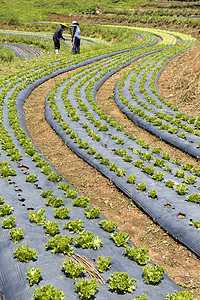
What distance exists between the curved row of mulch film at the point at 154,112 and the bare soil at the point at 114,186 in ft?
1.09

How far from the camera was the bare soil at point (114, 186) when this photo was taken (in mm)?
6172

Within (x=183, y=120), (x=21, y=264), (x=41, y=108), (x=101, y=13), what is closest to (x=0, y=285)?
(x=21, y=264)

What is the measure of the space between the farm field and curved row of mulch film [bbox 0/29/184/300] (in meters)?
0.02

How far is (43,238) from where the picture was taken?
19.3ft

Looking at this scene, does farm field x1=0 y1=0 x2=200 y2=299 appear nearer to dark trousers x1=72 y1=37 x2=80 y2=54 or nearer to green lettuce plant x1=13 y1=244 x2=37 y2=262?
green lettuce plant x1=13 y1=244 x2=37 y2=262

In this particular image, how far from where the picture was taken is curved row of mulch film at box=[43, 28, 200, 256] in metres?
6.94

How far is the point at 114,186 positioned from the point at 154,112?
19.1ft

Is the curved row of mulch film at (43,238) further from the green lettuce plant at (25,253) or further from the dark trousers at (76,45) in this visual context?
the dark trousers at (76,45)

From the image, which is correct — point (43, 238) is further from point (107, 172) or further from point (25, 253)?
point (107, 172)

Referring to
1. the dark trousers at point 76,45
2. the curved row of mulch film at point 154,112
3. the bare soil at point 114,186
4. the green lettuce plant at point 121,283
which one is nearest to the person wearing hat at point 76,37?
the dark trousers at point 76,45

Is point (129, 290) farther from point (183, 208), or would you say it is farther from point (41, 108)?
point (41, 108)

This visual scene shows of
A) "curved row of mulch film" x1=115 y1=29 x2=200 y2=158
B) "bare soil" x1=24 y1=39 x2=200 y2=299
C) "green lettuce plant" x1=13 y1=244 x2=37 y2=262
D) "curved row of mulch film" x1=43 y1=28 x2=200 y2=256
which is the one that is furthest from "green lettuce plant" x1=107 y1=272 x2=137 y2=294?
"curved row of mulch film" x1=115 y1=29 x2=200 y2=158

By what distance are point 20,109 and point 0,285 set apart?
10.3 m

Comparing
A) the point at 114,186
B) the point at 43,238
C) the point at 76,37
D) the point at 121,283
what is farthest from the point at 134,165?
the point at 76,37
